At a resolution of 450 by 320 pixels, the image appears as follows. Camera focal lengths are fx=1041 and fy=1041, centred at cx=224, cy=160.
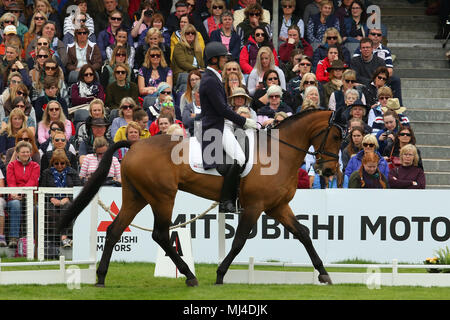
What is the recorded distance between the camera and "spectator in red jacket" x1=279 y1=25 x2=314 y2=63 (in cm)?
2009

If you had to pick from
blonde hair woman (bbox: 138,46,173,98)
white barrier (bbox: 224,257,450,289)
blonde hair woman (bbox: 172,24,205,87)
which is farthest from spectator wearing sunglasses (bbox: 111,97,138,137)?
white barrier (bbox: 224,257,450,289)

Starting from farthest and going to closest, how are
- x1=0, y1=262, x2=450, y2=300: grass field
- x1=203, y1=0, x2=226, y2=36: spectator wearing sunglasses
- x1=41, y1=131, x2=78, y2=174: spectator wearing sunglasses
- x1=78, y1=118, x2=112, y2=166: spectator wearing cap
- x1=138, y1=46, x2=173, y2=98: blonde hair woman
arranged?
1. x1=203, y1=0, x2=226, y2=36: spectator wearing sunglasses
2. x1=138, y1=46, x2=173, y2=98: blonde hair woman
3. x1=78, y1=118, x2=112, y2=166: spectator wearing cap
4. x1=41, y1=131, x2=78, y2=174: spectator wearing sunglasses
5. x1=0, y1=262, x2=450, y2=300: grass field

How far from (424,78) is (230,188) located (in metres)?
10.1

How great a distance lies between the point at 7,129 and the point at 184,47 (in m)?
3.98

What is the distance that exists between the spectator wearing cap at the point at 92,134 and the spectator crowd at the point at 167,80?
21 millimetres

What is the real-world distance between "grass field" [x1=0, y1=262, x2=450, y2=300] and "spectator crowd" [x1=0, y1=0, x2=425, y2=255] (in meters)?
2.32

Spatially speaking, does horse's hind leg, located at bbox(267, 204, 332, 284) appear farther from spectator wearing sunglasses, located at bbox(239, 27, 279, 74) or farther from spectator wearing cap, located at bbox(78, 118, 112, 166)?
spectator wearing sunglasses, located at bbox(239, 27, 279, 74)

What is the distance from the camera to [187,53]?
1950 centimetres

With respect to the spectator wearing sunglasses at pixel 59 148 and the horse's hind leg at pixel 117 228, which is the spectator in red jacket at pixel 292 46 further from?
the horse's hind leg at pixel 117 228

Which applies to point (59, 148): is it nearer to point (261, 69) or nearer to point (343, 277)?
point (261, 69)

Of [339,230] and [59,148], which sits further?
[59,148]

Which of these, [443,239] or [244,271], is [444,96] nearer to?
[443,239]

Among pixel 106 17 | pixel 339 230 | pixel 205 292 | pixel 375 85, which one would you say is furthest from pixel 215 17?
pixel 205 292

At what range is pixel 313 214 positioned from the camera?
15.1 meters
